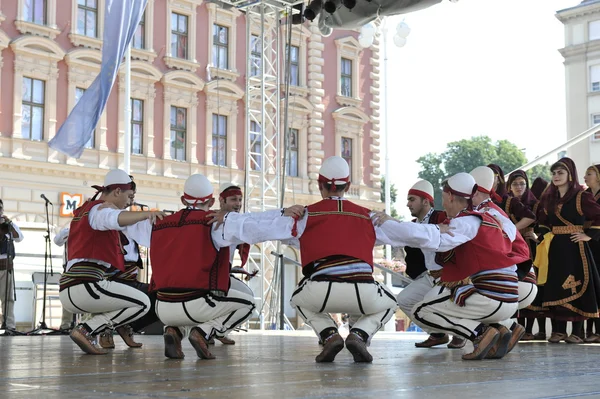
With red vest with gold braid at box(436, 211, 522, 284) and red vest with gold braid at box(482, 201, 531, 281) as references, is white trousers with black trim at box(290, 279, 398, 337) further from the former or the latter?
red vest with gold braid at box(482, 201, 531, 281)

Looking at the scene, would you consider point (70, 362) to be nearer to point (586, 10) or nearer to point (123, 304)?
point (123, 304)

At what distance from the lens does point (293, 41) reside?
2714cm

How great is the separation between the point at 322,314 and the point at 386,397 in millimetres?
2088

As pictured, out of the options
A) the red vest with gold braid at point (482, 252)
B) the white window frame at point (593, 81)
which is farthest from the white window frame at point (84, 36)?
the white window frame at point (593, 81)

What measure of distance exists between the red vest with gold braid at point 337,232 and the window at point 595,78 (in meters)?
35.7

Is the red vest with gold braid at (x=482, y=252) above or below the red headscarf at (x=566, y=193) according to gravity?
below

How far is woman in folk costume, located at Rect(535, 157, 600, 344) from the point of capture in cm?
802

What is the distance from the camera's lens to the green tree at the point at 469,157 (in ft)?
205

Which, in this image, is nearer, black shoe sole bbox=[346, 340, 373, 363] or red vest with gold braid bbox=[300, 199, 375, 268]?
black shoe sole bbox=[346, 340, 373, 363]

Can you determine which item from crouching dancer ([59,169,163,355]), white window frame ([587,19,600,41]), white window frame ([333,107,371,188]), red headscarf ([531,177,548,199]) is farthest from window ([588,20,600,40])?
crouching dancer ([59,169,163,355])

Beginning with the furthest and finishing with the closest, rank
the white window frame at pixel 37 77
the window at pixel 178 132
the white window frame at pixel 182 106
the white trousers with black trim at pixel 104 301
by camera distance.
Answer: the window at pixel 178 132 → the white window frame at pixel 182 106 → the white window frame at pixel 37 77 → the white trousers with black trim at pixel 104 301

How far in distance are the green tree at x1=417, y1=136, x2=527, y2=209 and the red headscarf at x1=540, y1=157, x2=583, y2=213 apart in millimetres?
54514

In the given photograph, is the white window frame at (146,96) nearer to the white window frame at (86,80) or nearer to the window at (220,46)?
the white window frame at (86,80)

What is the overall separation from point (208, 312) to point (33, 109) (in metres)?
A: 16.8
